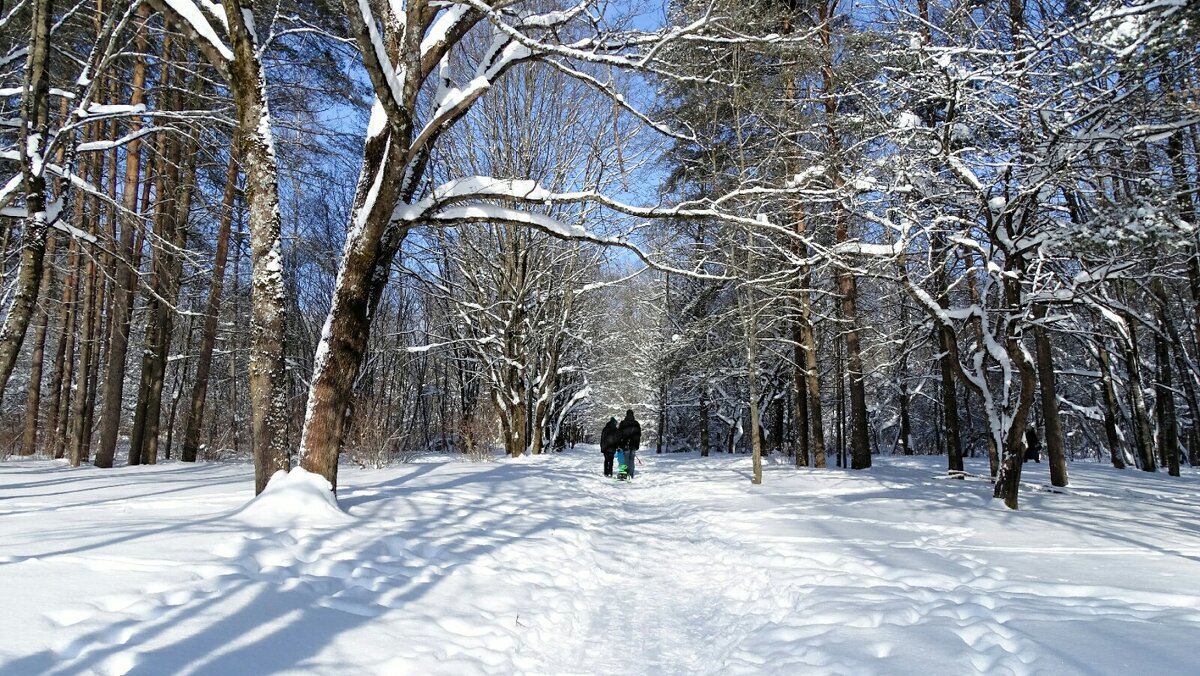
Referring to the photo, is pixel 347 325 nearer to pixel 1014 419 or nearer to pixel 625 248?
pixel 625 248

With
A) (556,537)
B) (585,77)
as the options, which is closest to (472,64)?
(585,77)

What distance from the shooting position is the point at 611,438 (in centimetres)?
1328

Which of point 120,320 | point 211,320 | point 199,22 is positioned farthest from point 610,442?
point 199,22

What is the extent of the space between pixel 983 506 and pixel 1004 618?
4887 millimetres

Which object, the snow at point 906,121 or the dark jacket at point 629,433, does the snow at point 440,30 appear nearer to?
the snow at point 906,121

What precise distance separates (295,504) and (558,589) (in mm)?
2125

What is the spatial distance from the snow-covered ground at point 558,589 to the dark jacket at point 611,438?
5.94 m

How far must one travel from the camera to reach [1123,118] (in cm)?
527

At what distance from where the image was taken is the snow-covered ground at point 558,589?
259cm

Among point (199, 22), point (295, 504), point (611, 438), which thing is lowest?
point (295, 504)

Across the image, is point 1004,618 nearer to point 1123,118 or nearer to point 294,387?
point 1123,118

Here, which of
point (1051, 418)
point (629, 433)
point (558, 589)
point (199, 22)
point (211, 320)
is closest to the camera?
point (558, 589)

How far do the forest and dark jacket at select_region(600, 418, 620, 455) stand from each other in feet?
9.57

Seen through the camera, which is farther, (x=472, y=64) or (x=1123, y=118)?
(x=472, y=64)
